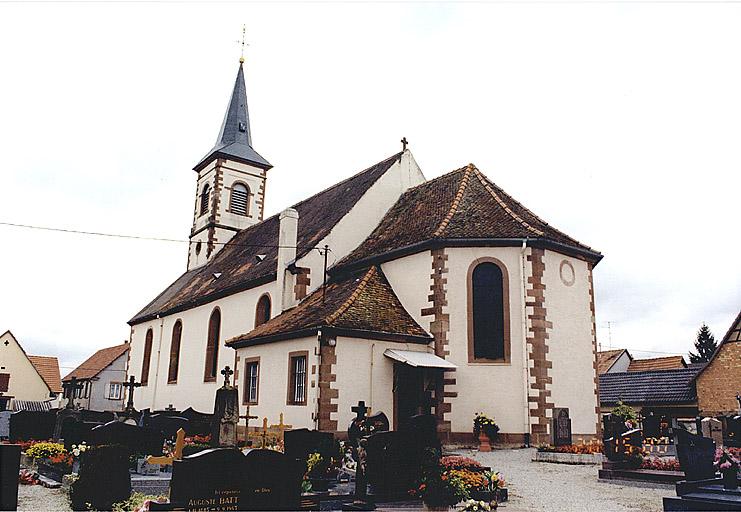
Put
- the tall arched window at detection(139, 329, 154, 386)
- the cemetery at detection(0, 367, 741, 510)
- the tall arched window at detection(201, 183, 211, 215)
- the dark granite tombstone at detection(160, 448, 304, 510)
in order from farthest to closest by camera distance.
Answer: the tall arched window at detection(201, 183, 211, 215), the tall arched window at detection(139, 329, 154, 386), the cemetery at detection(0, 367, 741, 510), the dark granite tombstone at detection(160, 448, 304, 510)

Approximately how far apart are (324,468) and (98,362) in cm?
4608

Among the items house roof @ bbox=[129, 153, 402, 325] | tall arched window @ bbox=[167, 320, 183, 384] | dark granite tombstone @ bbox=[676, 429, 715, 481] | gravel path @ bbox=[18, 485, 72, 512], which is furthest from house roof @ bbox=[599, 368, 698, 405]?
gravel path @ bbox=[18, 485, 72, 512]

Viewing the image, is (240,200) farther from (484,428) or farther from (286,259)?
(484,428)

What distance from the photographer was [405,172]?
27.6m

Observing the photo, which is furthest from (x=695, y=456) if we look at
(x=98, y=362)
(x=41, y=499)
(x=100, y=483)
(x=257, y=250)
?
→ (x=98, y=362)

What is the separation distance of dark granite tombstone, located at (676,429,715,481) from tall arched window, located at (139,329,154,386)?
1236 inches

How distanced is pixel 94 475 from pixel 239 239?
2670 centimetres

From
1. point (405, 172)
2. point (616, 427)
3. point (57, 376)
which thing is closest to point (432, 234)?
point (405, 172)

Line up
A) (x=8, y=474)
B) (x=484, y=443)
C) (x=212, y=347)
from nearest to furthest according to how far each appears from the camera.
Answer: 1. (x=8, y=474)
2. (x=484, y=443)
3. (x=212, y=347)

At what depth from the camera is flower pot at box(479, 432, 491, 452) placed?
1878cm

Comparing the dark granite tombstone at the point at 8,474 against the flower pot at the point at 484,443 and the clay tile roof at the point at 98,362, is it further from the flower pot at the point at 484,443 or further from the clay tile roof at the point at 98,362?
the clay tile roof at the point at 98,362

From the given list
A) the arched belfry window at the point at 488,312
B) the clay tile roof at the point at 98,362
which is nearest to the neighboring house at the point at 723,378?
the arched belfry window at the point at 488,312

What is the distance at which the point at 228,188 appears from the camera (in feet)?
127

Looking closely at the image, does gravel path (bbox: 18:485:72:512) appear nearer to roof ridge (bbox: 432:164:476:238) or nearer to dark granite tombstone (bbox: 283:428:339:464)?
dark granite tombstone (bbox: 283:428:339:464)
